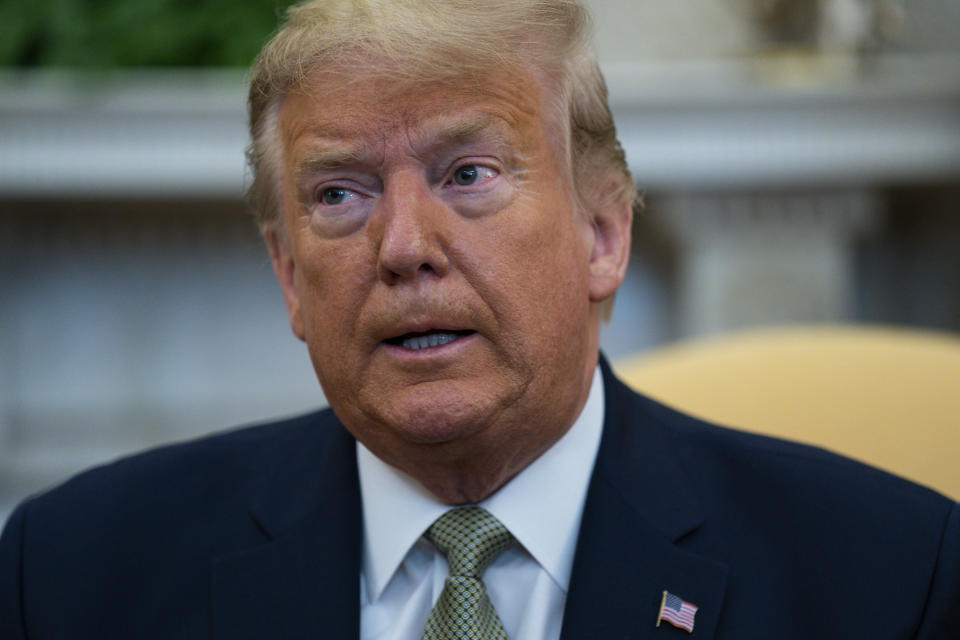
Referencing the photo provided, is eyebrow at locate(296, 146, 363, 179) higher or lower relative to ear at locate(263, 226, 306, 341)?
higher

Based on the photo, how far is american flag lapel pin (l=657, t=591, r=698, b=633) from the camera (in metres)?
1.67

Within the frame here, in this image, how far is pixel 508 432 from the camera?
1.67 metres

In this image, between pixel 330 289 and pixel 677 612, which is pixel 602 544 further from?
pixel 330 289

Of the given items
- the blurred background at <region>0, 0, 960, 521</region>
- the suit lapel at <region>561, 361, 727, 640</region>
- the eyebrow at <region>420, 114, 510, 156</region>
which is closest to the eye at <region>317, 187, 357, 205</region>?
the eyebrow at <region>420, 114, 510, 156</region>

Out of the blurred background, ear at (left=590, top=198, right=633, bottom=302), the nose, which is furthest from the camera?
the blurred background

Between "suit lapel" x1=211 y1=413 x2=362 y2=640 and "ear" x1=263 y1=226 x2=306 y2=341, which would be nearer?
"suit lapel" x1=211 y1=413 x2=362 y2=640

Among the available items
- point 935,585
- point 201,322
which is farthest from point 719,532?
point 201,322

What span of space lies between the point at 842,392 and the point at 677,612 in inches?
30.9

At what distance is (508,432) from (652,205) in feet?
10.6

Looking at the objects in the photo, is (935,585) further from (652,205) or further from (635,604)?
(652,205)

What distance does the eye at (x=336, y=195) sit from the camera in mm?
1690

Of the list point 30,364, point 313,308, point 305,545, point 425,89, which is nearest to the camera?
point 425,89

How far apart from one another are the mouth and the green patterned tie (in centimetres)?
30

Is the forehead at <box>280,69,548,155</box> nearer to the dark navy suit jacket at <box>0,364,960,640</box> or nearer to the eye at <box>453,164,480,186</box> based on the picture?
the eye at <box>453,164,480,186</box>
